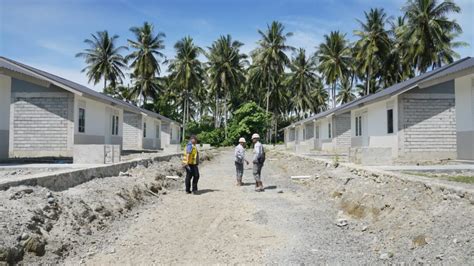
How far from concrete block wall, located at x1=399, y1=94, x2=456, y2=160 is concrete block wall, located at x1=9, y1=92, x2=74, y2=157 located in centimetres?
1547

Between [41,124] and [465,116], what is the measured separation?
60.8 ft

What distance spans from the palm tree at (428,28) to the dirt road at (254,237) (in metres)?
30.8

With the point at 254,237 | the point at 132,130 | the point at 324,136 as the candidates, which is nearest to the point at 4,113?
the point at 254,237

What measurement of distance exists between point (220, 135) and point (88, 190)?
4203cm

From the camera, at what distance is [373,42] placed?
131 ft

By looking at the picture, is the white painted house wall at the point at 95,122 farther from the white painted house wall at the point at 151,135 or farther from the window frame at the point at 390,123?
the window frame at the point at 390,123

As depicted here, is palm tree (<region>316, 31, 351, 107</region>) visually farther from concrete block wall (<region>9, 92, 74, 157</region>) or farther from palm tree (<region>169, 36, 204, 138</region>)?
concrete block wall (<region>9, 92, 74, 157</region>)

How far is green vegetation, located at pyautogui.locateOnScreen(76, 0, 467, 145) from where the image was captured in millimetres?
36438

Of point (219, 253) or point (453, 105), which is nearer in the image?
point (219, 253)

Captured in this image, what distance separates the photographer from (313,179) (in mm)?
13398

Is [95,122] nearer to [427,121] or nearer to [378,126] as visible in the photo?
[378,126]

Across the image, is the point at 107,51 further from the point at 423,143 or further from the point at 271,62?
the point at 423,143

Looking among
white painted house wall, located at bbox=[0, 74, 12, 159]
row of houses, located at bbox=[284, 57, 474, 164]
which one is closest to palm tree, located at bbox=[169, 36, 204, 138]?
row of houses, located at bbox=[284, 57, 474, 164]

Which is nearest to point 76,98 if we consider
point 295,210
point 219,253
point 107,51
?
point 295,210
